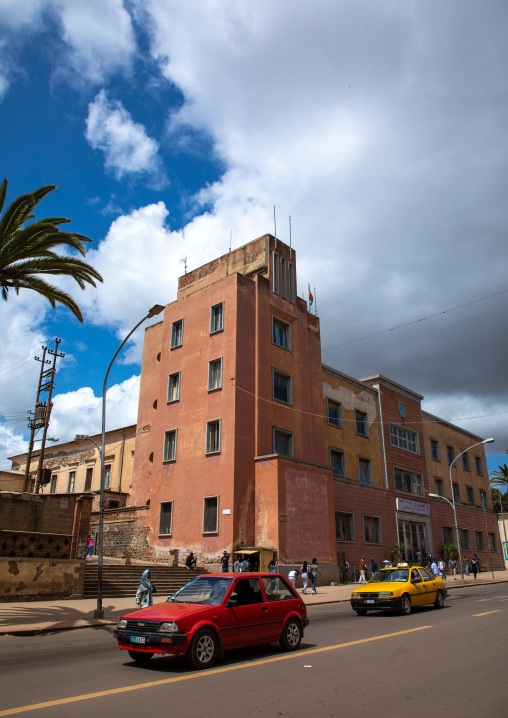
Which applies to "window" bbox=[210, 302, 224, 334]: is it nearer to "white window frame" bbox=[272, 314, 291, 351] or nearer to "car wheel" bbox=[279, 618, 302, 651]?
"white window frame" bbox=[272, 314, 291, 351]

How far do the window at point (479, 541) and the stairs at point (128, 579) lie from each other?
109 feet

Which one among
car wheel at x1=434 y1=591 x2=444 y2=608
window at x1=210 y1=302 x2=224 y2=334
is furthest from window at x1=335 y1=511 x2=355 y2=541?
car wheel at x1=434 y1=591 x2=444 y2=608

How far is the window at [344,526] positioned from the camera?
109ft

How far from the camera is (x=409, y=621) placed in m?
14.2

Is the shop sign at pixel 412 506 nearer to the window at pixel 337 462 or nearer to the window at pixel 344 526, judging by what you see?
the window at pixel 337 462

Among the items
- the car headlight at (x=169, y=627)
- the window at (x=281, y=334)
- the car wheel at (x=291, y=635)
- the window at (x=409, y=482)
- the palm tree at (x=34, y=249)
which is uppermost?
the window at (x=281, y=334)

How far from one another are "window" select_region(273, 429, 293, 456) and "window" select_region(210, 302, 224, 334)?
6.76m

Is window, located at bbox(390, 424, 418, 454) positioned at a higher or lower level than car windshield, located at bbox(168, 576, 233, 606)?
higher

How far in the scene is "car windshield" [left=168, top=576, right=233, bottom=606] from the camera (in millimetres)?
8961

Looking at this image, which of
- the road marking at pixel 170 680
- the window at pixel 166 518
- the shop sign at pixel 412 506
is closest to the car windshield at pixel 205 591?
the road marking at pixel 170 680

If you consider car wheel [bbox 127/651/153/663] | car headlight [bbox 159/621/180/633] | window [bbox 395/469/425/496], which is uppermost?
window [bbox 395/469/425/496]

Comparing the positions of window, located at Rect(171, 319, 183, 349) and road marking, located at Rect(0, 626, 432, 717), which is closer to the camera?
road marking, located at Rect(0, 626, 432, 717)

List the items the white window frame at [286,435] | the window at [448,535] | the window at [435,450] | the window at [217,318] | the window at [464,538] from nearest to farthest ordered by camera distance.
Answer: the white window frame at [286,435] → the window at [217,318] → the window at [448,535] → the window at [435,450] → the window at [464,538]

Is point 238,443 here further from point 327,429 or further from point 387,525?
point 387,525
